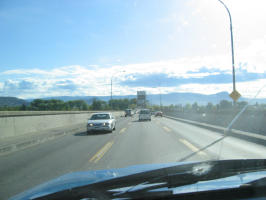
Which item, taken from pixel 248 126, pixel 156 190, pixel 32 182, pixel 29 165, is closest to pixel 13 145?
pixel 29 165

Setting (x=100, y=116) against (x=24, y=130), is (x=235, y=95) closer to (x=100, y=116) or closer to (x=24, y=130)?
(x=100, y=116)

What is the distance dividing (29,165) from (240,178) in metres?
6.53

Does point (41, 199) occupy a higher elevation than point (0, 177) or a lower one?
higher

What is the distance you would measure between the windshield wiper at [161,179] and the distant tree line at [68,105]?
3834 cm

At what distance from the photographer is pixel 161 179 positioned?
324cm

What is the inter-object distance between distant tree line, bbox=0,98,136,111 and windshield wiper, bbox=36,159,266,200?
3834 centimetres

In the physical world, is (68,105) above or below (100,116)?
above

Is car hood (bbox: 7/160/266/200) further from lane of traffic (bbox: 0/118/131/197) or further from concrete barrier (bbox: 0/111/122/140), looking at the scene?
concrete barrier (bbox: 0/111/122/140)

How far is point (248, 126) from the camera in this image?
17.5m

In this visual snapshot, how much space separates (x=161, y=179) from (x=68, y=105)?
91632 millimetres

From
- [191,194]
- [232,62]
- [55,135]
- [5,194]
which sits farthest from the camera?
[232,62]

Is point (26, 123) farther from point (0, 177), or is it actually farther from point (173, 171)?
point (173, 171)

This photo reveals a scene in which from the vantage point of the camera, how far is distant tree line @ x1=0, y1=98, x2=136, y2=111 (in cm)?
5293

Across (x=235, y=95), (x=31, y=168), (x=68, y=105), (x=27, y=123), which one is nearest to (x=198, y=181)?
(x=31, y=168)
